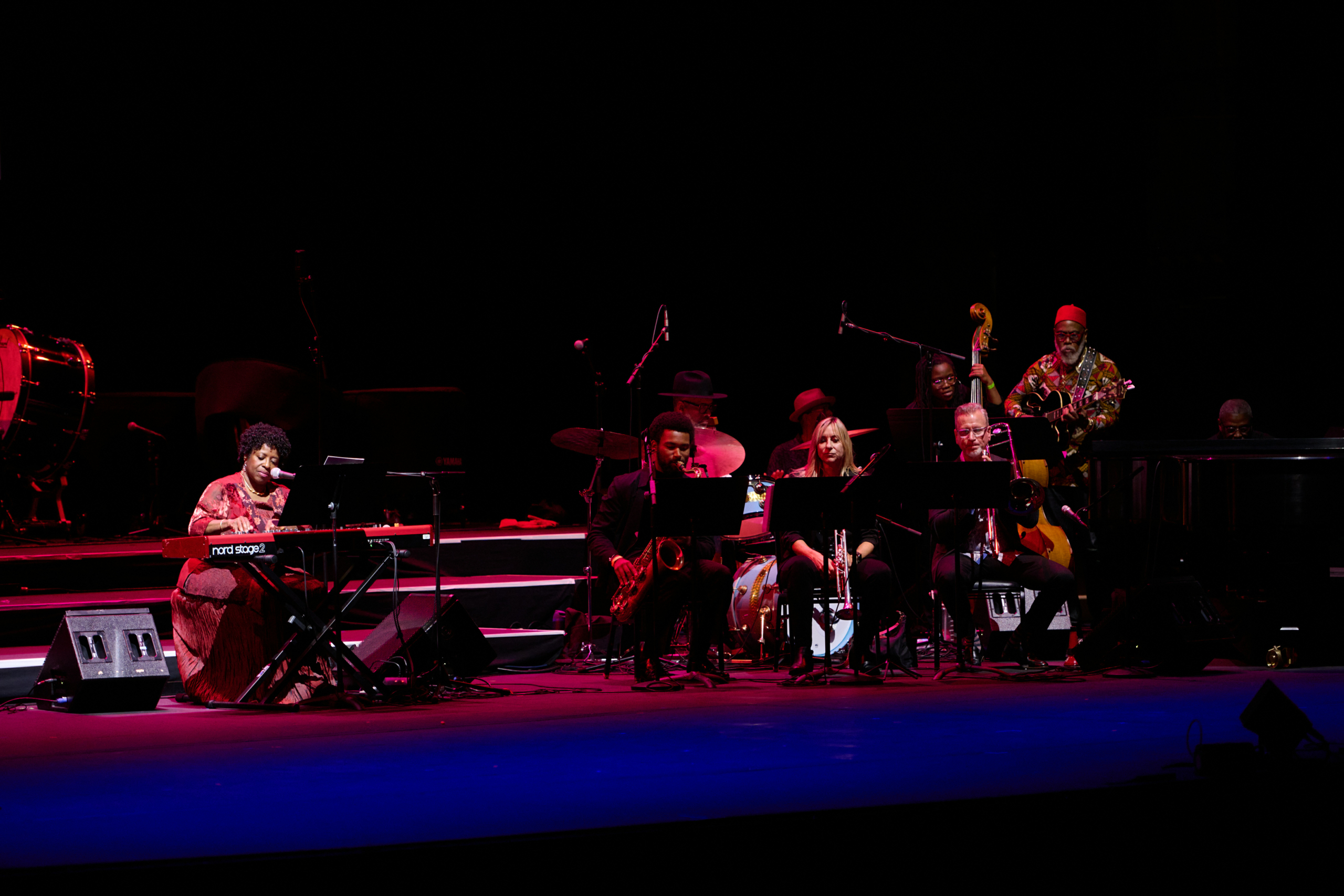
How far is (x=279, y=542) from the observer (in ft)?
19.9

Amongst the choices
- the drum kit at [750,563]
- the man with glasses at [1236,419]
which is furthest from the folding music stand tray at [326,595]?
the man with glasses at [1236,419]

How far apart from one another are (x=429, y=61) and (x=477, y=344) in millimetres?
2161

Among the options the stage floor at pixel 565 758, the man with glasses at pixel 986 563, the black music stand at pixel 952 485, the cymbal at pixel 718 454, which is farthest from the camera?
the cymbal at pixel 718 454

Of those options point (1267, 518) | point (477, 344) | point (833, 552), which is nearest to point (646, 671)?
point (833, 552)

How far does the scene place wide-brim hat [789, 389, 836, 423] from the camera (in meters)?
8.75

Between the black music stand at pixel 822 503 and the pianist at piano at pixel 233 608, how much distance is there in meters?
2.25

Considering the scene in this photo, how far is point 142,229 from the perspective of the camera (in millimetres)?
10227

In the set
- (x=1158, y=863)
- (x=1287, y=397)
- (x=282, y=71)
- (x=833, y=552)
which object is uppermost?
(x=282, y=71)

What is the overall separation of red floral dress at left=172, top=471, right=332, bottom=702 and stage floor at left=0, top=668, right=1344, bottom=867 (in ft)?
0.77

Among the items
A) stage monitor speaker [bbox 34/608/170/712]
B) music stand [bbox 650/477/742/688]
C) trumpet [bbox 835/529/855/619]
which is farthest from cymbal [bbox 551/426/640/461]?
stage monitor speaker [bbox 34/608/170/712]

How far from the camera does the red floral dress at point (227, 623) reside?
6.50 metres

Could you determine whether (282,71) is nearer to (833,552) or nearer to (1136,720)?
(833,552)

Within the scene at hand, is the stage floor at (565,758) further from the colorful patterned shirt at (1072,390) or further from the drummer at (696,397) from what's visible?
the drummer at (696,397)

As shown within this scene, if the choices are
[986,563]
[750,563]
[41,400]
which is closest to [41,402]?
[41,400]
